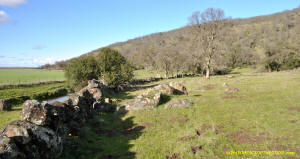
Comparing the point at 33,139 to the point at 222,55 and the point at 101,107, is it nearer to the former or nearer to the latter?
the point at 101,107

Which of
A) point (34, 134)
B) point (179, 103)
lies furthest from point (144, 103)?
point (34, 134)

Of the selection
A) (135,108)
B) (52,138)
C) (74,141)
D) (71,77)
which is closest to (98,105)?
(135,108)

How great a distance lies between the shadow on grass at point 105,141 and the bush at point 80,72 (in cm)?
3627

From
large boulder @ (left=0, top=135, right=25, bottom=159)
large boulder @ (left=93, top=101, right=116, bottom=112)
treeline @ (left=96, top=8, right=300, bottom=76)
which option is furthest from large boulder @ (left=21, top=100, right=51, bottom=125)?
treeline @ (left=96, top=8, right=300, bottom=76)

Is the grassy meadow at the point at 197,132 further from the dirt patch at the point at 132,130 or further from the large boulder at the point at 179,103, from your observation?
the large boulder at the point at 179,103

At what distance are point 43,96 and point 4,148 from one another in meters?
48.7

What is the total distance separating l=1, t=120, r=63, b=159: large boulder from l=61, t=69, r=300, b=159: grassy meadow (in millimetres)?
1146

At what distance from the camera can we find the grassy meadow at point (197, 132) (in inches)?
405

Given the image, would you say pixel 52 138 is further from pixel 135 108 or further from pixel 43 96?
pixel 43 96

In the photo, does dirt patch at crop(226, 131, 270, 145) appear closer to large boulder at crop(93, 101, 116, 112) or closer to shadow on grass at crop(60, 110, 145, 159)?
shadow on grass at crop(60, 110, 145, 159)

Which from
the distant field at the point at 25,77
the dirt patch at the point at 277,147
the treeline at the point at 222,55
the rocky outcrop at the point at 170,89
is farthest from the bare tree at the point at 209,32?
the distant field at the point at 25,77

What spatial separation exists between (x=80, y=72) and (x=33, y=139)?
46.0 meters

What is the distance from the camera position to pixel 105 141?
13.5 metres

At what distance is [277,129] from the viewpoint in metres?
12.2
